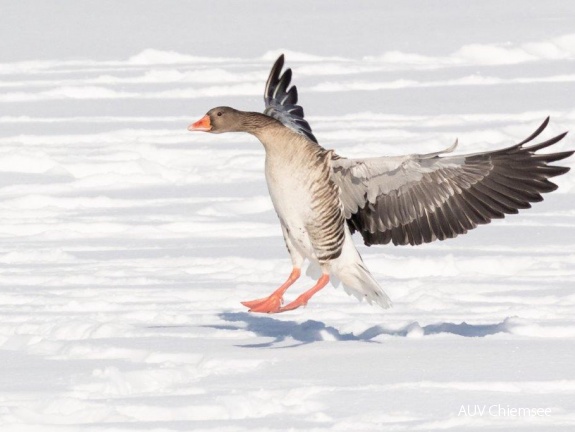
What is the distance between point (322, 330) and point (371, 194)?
0.74 m

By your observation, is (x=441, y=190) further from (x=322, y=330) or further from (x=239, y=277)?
(x=239, y=277)

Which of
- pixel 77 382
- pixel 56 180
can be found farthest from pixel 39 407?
pixel 56 180

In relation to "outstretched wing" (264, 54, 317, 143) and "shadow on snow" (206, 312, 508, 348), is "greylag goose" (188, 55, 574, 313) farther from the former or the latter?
"outstretched wing" (264, 54, 317, 143)

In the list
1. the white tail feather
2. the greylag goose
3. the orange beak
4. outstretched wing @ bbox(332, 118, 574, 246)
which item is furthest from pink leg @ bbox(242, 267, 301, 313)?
the orange beak

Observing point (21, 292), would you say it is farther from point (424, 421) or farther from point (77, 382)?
point (424, 421)

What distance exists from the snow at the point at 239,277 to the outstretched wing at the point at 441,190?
0.49m

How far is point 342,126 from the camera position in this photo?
16.5 meters

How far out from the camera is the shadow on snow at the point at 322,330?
22.6 feet

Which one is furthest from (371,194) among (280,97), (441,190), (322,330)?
(280,97)

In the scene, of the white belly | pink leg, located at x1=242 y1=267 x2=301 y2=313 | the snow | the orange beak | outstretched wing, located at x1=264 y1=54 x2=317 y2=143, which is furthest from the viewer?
outstretched wing, located at x1=264 y1=54 x2=317 y2=143

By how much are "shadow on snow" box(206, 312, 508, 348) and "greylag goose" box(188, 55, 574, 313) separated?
5.3 inches

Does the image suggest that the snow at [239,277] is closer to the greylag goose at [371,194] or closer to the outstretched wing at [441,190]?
the greylag goose at [371,194]

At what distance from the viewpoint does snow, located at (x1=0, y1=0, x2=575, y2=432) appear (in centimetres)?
543

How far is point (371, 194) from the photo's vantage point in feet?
23.9
